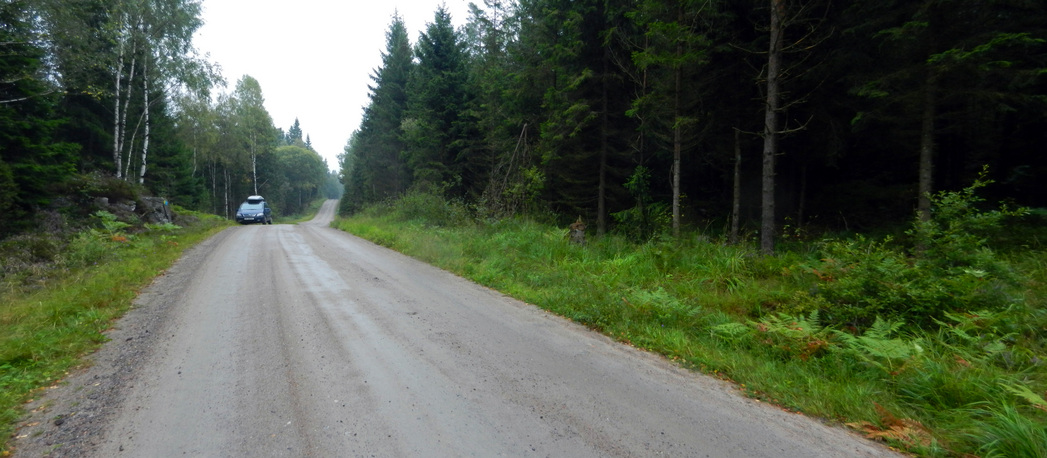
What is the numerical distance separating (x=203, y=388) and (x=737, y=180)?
11954 mm

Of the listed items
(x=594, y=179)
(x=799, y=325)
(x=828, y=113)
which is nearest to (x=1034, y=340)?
(x=799, y=325)

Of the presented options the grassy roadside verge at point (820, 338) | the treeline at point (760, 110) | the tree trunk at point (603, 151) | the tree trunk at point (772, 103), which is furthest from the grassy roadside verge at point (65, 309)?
→ the tree trunk at point (603, 151)

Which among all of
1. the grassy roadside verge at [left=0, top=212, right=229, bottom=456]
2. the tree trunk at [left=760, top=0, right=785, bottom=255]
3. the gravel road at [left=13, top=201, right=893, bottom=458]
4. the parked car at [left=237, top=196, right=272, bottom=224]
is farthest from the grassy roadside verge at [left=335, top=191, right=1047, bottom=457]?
the parked car at [left=237, top=196, right=272, bottom=224]

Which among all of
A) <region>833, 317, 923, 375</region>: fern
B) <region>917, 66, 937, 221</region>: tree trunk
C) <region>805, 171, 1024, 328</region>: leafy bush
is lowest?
<region>833, 317, 923, 375</region>: fern

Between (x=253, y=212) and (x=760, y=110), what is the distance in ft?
96.9

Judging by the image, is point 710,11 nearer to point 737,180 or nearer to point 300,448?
point 737,180

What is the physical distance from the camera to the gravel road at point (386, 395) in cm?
279

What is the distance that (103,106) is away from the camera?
2041 cm

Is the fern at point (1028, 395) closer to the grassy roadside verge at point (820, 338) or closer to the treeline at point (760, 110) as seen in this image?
the grassy roadside verge at point (820, 338)

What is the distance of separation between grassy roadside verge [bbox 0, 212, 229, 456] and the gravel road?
0.20m

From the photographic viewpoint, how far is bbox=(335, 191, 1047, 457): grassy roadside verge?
10.2 feet

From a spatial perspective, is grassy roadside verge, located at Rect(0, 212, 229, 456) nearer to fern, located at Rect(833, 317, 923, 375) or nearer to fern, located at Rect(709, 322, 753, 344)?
fern, located at Rect(709, 322, 753, 344)

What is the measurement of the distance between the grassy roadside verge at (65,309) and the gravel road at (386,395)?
20cm

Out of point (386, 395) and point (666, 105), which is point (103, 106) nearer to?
point (666, 105)
